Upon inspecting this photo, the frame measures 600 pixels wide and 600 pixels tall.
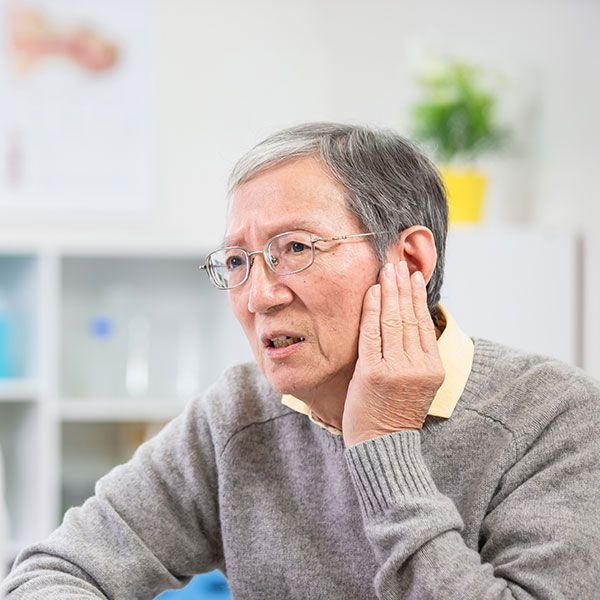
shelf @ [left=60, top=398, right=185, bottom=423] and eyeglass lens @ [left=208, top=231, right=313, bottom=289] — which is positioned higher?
eyeglass lens @ [left=208, top=231, right=313, bottom=289]

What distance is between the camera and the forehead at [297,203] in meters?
1.41

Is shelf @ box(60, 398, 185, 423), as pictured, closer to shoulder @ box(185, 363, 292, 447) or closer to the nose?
shoulder @ box(185, 363, 292, 447)

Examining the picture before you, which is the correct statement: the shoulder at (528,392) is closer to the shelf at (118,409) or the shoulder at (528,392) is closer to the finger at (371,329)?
the finger at (371,329)

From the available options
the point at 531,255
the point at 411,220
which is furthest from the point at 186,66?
the point at 411,220

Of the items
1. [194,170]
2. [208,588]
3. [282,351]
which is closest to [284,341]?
[282,351]

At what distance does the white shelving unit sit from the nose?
1.74 metres

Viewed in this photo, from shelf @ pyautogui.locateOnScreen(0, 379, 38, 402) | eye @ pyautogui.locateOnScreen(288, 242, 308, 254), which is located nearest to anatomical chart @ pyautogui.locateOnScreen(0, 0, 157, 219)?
shelf @ pyautogui.locateOnScreen(0, 379, 38, 402)

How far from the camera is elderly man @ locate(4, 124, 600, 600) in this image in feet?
4.20

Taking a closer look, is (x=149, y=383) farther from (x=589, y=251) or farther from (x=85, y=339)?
(x=589, y=251)

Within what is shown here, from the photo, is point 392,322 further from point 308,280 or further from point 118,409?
point 118,409

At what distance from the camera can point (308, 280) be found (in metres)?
1.40

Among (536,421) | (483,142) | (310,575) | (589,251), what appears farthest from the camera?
(483,142)

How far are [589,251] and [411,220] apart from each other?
1.89 metres

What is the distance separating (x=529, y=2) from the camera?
3551mm
